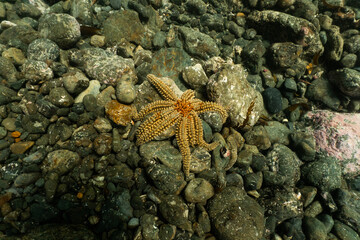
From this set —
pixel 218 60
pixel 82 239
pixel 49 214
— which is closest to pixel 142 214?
pixel 82 239

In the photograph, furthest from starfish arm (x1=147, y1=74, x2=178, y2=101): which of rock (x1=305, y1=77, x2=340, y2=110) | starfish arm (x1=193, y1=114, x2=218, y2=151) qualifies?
rock (x1=305, y1=77, x2=340, y2=110)

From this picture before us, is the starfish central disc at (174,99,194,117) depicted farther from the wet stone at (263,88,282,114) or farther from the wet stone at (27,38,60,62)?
the wet stone at (27,38,60,62)

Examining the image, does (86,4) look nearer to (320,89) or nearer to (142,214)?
(142,214)

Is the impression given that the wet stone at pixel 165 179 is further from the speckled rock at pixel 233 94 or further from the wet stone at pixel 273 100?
the wet stone at pixel 273 100

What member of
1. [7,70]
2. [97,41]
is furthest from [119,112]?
[7,70]

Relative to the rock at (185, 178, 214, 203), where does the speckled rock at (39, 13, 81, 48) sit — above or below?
above

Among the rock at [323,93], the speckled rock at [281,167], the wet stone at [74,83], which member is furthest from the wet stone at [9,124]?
the rock at [323,93]

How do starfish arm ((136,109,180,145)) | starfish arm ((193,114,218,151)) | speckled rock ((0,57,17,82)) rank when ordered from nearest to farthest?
starfish arm ((136,109,180,145))
starfish arm ((193,114,218,151))
speckled rock ((0,57,17,82))

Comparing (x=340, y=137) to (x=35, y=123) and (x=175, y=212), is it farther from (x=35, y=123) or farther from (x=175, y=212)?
(x=35, y=123)
